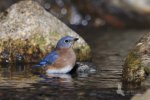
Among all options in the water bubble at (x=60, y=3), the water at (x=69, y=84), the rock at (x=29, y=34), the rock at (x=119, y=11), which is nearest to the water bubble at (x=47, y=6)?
the water bubble at (x=60, y=3)

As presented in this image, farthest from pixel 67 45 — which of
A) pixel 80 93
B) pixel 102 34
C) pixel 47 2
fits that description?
pixel 47 2

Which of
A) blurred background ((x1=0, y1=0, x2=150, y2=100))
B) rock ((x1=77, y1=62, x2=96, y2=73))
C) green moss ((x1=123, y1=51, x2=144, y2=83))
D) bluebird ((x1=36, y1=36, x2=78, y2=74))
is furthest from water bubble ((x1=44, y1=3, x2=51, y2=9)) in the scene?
green moss ((x1=123, y1=51, x2=144, y2=83))

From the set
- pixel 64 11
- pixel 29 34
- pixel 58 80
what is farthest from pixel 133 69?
pixel 64 11

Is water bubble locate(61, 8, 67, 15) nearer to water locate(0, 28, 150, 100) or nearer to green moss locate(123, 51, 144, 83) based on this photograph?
water locate(0, 28, 150, 100)

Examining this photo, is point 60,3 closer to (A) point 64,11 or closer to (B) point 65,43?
(A) point 64,11

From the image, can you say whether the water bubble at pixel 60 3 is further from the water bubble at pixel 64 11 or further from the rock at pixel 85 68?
the rock at pixel 85 68

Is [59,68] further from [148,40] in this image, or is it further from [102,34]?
[102,34]
